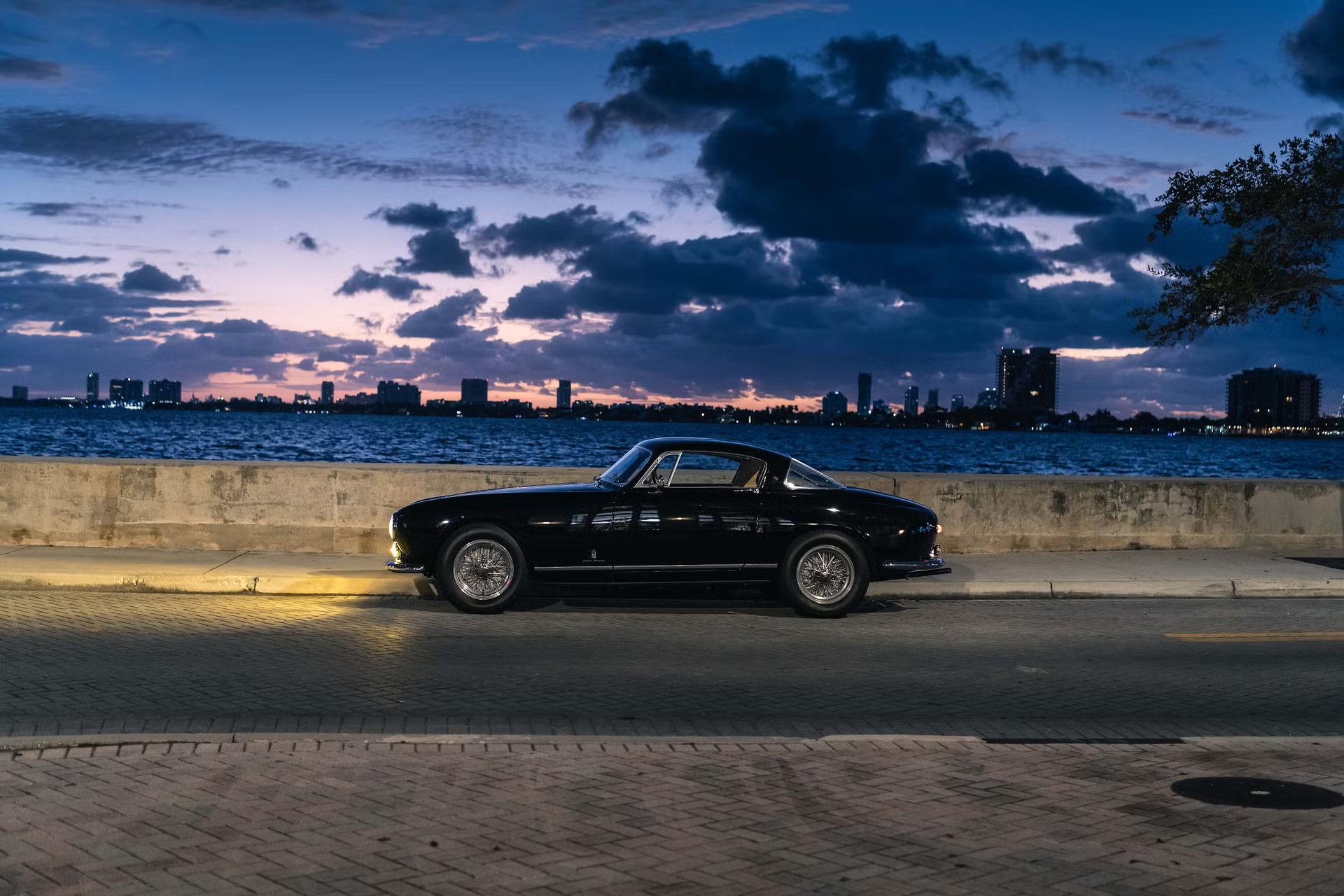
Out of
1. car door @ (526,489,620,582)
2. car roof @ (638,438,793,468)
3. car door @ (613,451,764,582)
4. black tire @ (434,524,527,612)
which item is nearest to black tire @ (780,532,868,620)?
car door @ (613,451,764,582)

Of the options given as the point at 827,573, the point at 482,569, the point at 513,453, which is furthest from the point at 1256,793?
the point at 513,453

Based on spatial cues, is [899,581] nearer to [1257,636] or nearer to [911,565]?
[911,565]

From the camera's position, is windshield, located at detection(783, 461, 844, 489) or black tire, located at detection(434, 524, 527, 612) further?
windshield, located at detection(783, 461, 844, 489)

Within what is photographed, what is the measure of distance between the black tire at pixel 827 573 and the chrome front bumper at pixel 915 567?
26cm

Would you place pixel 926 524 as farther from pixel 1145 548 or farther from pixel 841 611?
pixel 1145 548

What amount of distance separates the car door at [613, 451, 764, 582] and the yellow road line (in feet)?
12.1

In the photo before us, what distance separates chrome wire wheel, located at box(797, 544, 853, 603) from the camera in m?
12.1

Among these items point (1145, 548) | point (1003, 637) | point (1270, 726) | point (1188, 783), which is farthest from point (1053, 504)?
point (1188, 783)

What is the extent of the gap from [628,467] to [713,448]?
2.61 feet

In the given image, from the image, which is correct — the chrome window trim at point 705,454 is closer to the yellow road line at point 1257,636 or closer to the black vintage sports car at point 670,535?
the black vintage sports car at point 670,535

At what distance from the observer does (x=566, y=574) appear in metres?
12.0

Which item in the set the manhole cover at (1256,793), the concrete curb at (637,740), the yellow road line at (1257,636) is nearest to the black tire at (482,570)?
the concrete curb at (637,740)

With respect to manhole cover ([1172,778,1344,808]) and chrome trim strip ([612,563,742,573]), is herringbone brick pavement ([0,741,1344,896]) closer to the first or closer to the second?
manhole cover ([1172,778,1344,808])

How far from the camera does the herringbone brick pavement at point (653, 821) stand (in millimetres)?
4863
